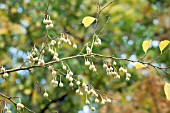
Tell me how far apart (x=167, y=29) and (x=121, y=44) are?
1038mm

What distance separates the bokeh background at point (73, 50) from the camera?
3.04 m

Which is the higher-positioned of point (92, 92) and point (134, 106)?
point (134, 106)

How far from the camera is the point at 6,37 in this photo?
320cm

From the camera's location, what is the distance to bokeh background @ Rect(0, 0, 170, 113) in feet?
9.96

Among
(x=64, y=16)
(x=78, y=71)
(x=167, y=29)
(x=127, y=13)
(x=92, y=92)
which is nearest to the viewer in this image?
(x=92, y=92)

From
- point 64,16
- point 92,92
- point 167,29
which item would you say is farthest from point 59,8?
point 92,92

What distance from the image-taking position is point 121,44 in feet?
10.9

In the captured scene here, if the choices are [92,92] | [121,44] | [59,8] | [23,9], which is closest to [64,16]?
[59,8]

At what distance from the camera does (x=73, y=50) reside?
10.1ft

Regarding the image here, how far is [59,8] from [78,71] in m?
0.50

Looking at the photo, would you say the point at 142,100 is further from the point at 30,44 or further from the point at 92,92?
the point at 92,92

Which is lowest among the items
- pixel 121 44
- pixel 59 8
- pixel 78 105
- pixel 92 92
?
pixel 92 92

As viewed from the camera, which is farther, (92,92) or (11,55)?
(11,55)

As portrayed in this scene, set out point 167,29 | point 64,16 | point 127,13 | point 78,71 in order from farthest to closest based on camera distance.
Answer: point 167,29 < point 127,13 < point 64,16 < point 78,71
